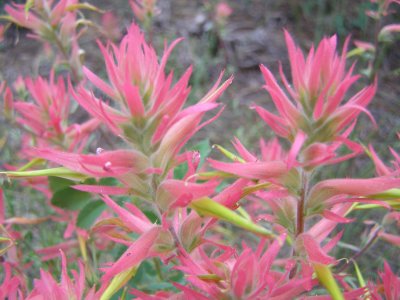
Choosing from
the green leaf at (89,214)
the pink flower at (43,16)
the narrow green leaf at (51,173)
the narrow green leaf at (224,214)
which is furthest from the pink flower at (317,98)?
the pink flower at (43,16)

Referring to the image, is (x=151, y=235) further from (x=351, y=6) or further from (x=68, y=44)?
(x=351, y=6)

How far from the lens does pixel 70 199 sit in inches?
43.1

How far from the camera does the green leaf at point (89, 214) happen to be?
3.48ft

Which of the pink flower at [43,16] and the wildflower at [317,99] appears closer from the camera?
the wildflower at [317,99]

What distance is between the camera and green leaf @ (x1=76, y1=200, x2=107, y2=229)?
106 cm

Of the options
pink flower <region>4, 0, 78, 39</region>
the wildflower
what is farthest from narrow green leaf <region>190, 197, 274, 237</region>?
pink flower <region>4, 0, 78, 39</region>

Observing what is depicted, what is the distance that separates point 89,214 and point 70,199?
70mm

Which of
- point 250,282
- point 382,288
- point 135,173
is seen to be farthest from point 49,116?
point 382,288

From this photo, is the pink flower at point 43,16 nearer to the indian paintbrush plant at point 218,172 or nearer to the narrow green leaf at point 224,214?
the indian paintbrush plant at point 218,172

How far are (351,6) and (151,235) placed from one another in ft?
11.2

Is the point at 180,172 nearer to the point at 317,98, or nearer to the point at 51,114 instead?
the point at 51,114

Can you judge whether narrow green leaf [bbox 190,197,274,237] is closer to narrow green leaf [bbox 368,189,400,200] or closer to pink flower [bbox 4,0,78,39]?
narrow green leaf [bbox 368,189,400,200]

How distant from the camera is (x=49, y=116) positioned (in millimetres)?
1163

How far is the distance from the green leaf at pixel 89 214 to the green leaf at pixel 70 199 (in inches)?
1.7
